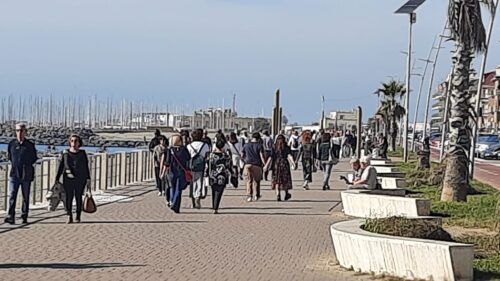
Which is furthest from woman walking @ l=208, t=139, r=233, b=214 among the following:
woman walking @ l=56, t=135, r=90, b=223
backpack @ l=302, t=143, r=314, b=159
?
backpack @ l=302, t=143, r=314, b=159

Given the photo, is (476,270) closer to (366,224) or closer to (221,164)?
(366,224)

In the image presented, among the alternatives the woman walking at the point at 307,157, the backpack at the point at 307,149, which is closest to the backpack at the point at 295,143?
the woman walking at the point at 307,157

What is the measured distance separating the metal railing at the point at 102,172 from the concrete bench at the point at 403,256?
8722 millimetres

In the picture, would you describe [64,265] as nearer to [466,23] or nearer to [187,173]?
[187,173]

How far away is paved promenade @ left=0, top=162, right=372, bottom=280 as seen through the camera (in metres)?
11.2

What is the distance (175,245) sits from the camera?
13.8 m

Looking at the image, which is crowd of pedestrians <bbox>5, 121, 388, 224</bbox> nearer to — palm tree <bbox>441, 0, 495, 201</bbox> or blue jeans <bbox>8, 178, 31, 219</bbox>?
blue jeans <bbox>8, 178, 31, 219</bbox>

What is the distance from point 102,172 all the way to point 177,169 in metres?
7.55

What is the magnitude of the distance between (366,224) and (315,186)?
17560mm

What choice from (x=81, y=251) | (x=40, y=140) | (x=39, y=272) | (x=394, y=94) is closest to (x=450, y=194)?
(x=81, y=251)

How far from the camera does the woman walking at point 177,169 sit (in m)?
18.9

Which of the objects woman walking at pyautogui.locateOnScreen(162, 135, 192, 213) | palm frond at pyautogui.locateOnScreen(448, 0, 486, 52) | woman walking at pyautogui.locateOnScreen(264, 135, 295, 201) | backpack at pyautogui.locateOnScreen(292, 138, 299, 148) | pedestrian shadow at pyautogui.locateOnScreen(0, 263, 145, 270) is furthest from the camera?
backpack at pyautogui.locateOnScreen(292, 138, 299, 148)

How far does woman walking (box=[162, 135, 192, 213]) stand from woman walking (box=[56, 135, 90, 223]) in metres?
2.62

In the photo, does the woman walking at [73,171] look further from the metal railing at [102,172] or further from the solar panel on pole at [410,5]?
the solar panel on pole at [410,5]
